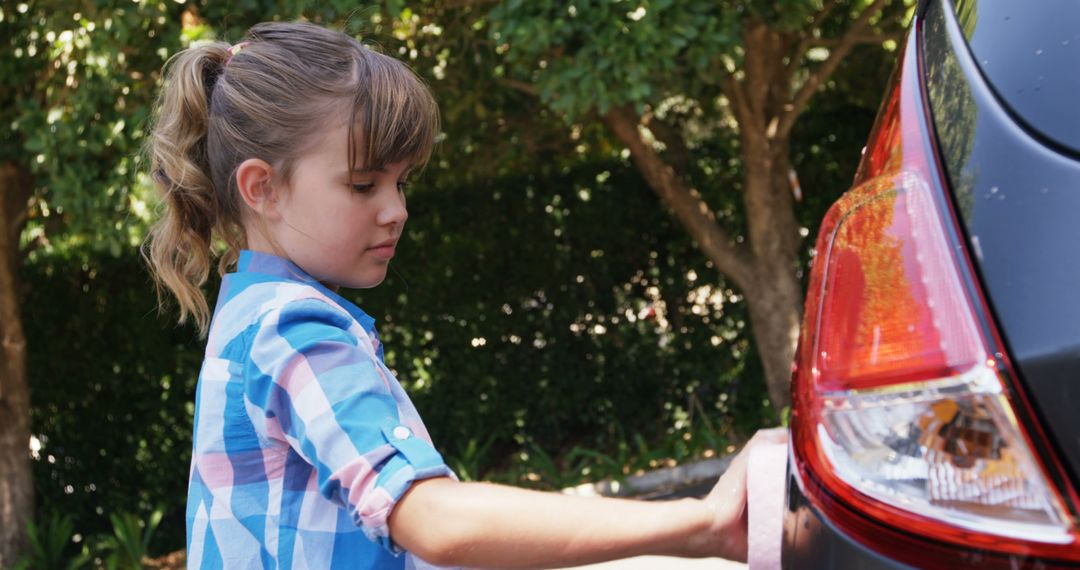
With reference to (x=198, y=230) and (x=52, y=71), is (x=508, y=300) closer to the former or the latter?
(x=52, y=71)

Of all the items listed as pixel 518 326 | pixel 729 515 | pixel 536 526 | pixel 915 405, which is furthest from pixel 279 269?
pixel 518 326

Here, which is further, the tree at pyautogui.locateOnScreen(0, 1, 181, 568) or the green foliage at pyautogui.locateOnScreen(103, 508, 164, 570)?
the green foliage at pyautogui.locateOnScreen(103, 508, 164, 570)

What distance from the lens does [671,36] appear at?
4203 mm

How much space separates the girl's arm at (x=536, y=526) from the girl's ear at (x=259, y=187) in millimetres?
518

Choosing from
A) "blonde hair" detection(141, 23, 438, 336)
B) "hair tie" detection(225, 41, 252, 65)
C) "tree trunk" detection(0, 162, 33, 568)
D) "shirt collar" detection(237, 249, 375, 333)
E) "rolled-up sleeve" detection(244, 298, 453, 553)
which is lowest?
"tree trunk" detection(0, 162, 33, 568)

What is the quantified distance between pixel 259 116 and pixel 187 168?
199 millimetres

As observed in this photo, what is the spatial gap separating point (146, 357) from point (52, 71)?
2.43 metres

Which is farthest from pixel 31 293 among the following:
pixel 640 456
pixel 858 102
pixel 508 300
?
pixel 858 102

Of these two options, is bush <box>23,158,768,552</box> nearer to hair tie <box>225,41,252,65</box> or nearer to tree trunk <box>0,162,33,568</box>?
tree trunk <box>0,162,33,568</box>

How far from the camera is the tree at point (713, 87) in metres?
4.23

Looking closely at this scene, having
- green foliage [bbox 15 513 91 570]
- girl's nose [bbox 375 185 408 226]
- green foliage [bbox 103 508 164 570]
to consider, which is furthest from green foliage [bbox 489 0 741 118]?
green foliage [bbox 15 513 91 570]

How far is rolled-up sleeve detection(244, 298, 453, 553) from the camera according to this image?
1.23m

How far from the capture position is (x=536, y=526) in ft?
4.10

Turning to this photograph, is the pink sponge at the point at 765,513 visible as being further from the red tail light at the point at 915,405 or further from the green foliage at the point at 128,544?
the green foliage at the point at 128,544
